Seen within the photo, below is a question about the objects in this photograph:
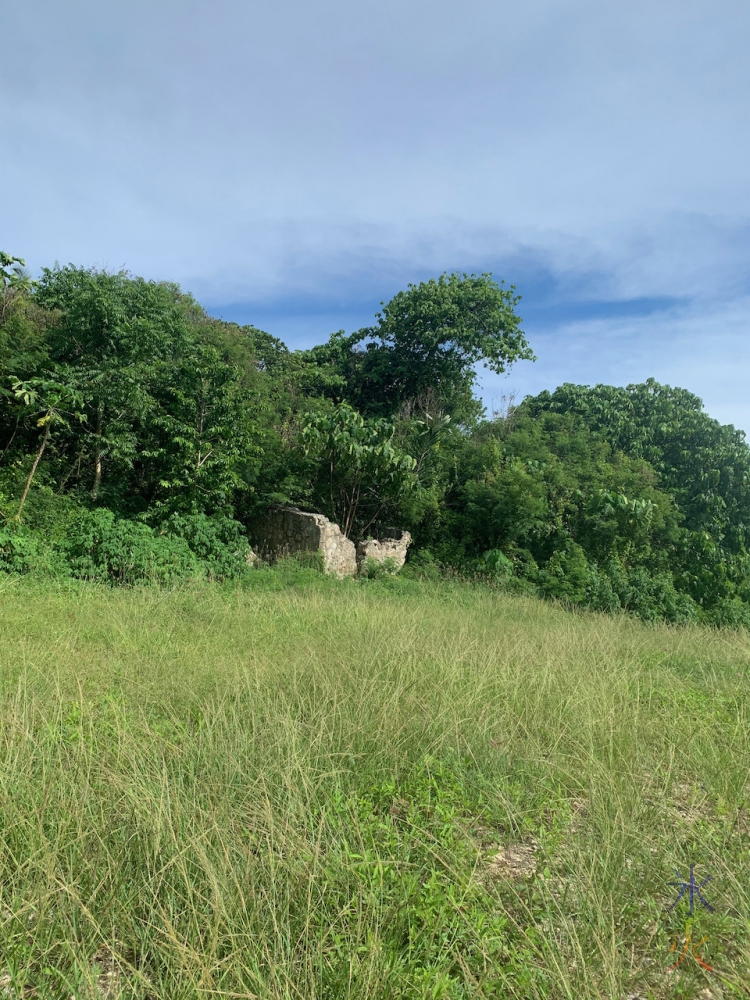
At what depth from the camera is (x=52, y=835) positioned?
2.08 meters

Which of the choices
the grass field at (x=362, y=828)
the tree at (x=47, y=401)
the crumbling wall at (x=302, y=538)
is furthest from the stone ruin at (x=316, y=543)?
the grass field at (x=362, y=828)

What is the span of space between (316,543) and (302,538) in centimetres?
37

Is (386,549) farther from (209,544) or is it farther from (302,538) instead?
(209,544)

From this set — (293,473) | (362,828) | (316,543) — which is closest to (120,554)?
(316,543)

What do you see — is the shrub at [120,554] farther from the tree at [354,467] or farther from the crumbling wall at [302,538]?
the tree at [354,467]

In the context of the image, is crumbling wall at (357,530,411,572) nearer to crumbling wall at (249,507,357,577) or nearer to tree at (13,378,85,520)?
crumbling wall at (249,507,357,577)

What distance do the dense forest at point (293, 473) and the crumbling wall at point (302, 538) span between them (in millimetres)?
450

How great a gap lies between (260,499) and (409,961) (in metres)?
10.7

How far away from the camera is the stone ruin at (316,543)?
10797 millimetres

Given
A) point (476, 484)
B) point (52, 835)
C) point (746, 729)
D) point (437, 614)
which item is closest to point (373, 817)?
point (52, 835)

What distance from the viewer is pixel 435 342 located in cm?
1855

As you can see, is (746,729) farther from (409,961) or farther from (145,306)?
(145,306)

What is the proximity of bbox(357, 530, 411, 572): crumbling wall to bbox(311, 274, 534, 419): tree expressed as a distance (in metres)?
6.65

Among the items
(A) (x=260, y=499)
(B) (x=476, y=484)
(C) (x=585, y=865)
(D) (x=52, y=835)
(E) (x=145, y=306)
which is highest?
(E) (x=145, y=306)
